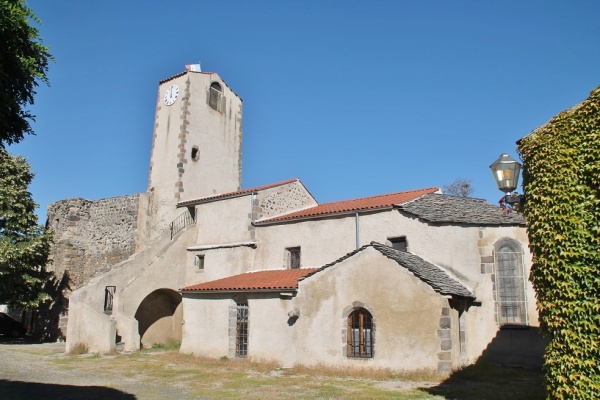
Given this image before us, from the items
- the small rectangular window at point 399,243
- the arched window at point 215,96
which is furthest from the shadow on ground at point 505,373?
the arched window at point 215,96

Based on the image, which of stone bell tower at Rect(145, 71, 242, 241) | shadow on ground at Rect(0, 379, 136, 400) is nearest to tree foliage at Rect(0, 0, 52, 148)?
shadow on ground at Rect(0, 379, 136, 400)

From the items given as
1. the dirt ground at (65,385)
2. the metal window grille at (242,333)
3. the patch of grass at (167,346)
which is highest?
the metal window grille at (242,333)

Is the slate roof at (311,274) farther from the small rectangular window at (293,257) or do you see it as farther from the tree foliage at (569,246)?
the tree foliage at (569,246)

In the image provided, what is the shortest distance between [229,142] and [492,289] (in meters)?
17.5

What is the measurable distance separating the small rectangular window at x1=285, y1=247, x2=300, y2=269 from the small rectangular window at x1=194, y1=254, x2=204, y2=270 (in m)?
4.69

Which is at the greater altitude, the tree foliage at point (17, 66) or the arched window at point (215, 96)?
the arched window at point (215, 96)

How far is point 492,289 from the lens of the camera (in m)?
16.5

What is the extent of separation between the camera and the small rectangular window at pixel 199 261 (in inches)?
938

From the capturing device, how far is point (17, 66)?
832 centimetres

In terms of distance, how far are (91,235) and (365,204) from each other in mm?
16334

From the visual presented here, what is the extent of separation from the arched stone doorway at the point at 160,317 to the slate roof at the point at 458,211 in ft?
40.2

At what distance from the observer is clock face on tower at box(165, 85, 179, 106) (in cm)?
2795

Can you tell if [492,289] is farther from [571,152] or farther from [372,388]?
[571,152]

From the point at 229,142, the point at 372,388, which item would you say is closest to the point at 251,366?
the point at 372,388
